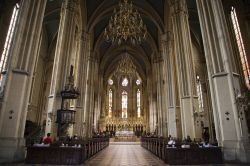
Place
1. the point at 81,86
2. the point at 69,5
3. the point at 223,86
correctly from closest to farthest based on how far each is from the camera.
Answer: the point at 223,86
the point at 69,5
the point at 81,86

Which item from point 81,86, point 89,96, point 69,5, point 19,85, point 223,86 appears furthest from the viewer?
point 89,96

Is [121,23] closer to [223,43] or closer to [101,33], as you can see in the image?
[223,43]

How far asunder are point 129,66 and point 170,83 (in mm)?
7673

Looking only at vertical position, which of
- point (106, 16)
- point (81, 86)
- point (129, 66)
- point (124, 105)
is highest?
point (106, 16)

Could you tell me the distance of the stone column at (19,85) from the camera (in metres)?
8.27

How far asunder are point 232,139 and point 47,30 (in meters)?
25.1

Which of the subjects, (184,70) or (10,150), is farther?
(184,70)

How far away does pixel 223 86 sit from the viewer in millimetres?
9203

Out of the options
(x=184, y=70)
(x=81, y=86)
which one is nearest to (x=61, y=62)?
(x=81, y=86)

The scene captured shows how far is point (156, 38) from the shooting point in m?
29.2

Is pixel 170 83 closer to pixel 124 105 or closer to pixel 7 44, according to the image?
pixel 7 44

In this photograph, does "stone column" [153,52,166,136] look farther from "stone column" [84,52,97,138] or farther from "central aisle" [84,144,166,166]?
"central aisle" [84,144,166,166]

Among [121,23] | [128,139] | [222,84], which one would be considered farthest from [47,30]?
[222,84]

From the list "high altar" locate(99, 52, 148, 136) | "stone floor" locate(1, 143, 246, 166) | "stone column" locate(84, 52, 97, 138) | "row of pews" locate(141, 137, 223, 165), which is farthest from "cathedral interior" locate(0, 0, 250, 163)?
"high altar" locate(99, 52, 148, 136)
